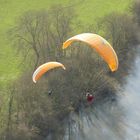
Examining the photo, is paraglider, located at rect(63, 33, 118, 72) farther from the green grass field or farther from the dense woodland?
the green grass field

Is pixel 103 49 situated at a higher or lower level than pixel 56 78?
higher

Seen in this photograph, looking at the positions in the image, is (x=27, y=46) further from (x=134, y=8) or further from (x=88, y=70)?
(x=134, y=8)

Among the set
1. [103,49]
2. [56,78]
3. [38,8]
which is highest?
[103,49]

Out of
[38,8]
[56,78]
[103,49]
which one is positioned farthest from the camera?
[38,8]

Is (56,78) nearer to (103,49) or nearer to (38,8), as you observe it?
(103,49)

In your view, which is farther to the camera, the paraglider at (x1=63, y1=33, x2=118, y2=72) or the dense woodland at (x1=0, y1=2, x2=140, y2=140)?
the dense woodland at (x1=0, y1=2, x2=140, y2=140)

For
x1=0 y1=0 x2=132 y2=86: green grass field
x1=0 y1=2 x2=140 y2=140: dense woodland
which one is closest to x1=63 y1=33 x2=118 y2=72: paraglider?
x1=0 y1=2 x2=140 y2=140: dense woodland

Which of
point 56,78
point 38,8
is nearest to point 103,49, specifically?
point 56,78

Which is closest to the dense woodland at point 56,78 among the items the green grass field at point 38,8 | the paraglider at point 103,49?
the green grass field at point 38,8

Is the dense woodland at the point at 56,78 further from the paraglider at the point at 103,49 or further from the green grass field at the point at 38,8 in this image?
the paraglider at the point at 103,49

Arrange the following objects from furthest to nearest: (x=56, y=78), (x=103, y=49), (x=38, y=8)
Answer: (x=38, y=8), (x=56, y=78), (x=103, y=49)

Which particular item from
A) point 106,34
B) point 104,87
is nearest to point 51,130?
point 104,87
